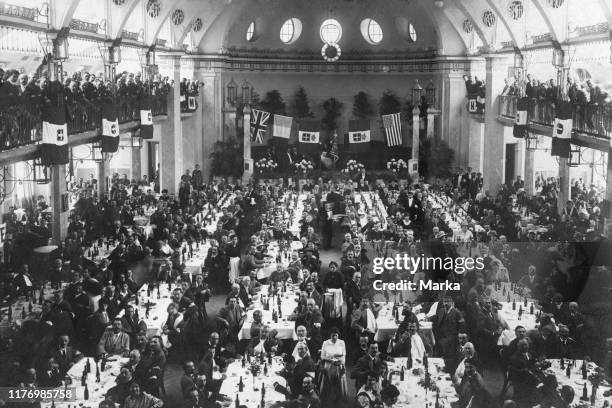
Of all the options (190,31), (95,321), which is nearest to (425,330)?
(95,321)

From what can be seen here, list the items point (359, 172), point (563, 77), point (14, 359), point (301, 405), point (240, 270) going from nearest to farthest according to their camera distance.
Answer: point (301, 405) < point (14, 359) < point (240, 270) < point (563, 77) < point (359, 172)

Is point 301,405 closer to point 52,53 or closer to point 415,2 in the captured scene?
point 52,53

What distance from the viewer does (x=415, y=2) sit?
4362cm

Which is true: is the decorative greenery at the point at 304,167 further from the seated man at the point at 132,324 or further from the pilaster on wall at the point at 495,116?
the seated man at the point at 132,324

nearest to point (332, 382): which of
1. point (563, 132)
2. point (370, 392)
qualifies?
point (370, 392)

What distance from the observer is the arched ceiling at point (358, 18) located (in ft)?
100

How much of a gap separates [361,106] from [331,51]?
3283 mm

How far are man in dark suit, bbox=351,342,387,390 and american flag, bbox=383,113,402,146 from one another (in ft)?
81.6

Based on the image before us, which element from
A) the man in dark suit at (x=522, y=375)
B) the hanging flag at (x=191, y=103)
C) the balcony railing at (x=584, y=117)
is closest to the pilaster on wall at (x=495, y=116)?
the balcony railing at (x=584, y=117)

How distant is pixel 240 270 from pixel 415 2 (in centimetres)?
2566

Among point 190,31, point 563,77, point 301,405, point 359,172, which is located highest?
point 190,31

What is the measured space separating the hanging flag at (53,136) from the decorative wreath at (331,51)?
23.4 m

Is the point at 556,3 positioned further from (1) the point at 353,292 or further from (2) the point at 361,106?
(1) the point at 353,292

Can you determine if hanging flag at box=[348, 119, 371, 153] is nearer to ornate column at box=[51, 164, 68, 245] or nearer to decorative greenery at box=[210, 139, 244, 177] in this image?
decorative greenery at box=[210, 139, 244, 177]
